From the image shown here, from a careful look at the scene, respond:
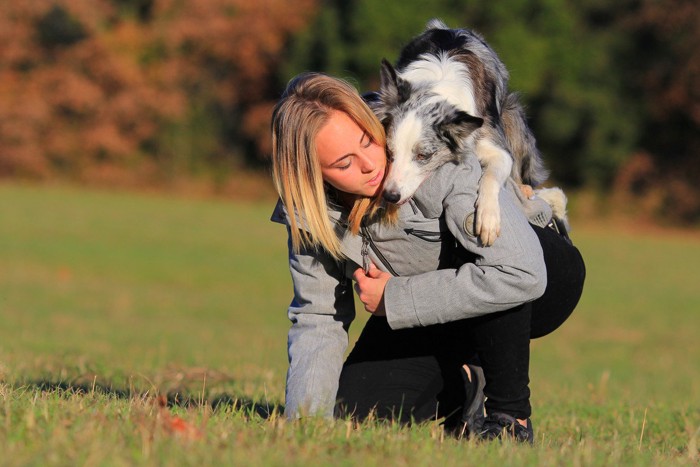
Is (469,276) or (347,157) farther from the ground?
(347,157)

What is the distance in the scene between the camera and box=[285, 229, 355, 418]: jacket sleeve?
12.6 feet

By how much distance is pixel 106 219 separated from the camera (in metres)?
23.1

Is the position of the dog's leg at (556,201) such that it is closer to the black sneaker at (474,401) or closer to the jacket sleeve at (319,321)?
the black sneaker at (474,401)

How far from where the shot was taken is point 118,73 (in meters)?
32.9

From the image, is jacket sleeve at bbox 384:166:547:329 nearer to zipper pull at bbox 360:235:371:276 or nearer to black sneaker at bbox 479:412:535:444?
zipper pull at bbox 360:235:371:276

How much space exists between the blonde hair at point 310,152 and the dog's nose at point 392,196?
0.18 feet

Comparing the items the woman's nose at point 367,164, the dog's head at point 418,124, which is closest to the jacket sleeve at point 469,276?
the woman's nose at point 367,164

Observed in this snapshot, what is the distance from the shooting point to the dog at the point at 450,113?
13.8ft

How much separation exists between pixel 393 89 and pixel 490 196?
109 cm

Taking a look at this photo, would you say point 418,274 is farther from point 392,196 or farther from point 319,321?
point 319,321

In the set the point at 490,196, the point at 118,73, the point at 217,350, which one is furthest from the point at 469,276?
the point at 118,73

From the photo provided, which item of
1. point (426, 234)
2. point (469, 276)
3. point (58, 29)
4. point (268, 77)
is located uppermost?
point (58, 29)

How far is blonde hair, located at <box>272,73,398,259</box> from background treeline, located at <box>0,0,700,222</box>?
2534 cm

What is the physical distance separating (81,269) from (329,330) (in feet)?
46.5
